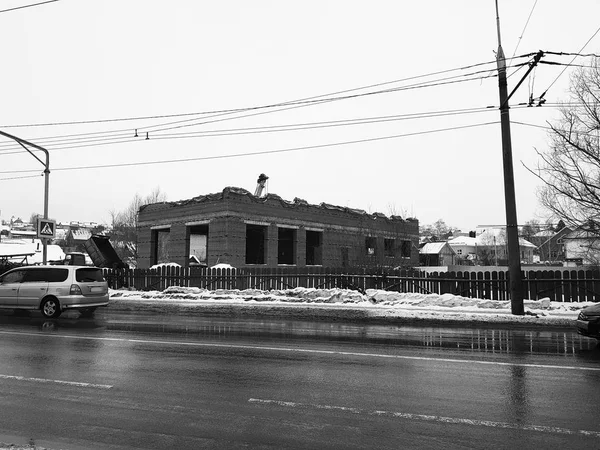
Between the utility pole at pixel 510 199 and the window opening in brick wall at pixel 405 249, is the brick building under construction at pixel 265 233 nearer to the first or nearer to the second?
the window opening in brick wall at pixel 405 249

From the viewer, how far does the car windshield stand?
52.0 feet

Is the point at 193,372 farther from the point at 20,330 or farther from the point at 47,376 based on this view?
the point at 20,330

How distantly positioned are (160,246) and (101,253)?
42.8ft

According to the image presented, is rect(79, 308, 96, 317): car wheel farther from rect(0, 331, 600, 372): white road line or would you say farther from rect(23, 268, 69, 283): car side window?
rect(0, 331, 600, 372): white road line

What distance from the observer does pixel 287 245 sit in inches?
1534

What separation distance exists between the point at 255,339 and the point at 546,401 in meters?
6.46

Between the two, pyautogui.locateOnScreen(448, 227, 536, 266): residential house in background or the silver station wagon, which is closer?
the silver station wagon

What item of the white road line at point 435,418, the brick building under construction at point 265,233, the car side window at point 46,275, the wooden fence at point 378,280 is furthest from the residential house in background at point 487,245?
the white road line at point 435,418

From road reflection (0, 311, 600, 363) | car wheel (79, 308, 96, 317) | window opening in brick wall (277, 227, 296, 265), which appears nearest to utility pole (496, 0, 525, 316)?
road reflection (0, 311, 600, 363)

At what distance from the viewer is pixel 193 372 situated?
757 centimetres

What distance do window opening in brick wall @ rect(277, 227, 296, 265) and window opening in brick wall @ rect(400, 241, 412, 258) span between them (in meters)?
9.71

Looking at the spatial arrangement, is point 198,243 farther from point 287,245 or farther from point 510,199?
point 510,199

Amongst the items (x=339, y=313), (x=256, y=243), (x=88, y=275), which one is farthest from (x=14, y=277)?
(x=256, y=243)

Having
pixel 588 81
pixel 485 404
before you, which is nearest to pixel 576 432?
pixel 485 404
